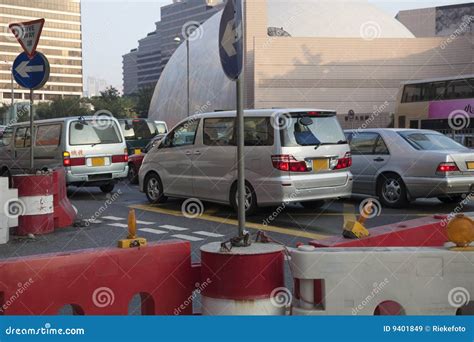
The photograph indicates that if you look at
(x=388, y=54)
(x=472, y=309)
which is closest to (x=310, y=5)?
(x=388, y=54)

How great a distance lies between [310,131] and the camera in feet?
32.7

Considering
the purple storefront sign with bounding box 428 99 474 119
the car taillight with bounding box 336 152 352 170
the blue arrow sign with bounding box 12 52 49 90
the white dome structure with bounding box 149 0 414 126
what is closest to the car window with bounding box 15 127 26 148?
the blue arrow sign with bounding box 12 52 49 90

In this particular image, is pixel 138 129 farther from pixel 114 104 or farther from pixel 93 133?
pixel 114 104

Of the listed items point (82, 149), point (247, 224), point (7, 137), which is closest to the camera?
point (247, 224)

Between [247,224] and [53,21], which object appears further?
[53,21]

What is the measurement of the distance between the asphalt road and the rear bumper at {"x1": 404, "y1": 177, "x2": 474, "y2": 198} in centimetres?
35

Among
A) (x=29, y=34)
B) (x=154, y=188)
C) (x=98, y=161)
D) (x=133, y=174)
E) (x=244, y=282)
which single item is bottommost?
(x=133, y=174)

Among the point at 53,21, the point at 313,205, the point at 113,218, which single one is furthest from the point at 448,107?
the point at 113,218

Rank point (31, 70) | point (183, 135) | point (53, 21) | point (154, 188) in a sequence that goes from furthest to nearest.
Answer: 1. point (53, 21)
2. point (154, 188)
3. point (183, 135)
4. point (31, 70)

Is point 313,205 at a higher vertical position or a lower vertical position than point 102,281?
lower

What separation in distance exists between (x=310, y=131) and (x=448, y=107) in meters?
19.0

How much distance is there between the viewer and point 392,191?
11344 mm

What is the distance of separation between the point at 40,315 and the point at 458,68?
64.1 meters

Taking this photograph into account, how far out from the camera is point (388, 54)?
62812 millimetres
